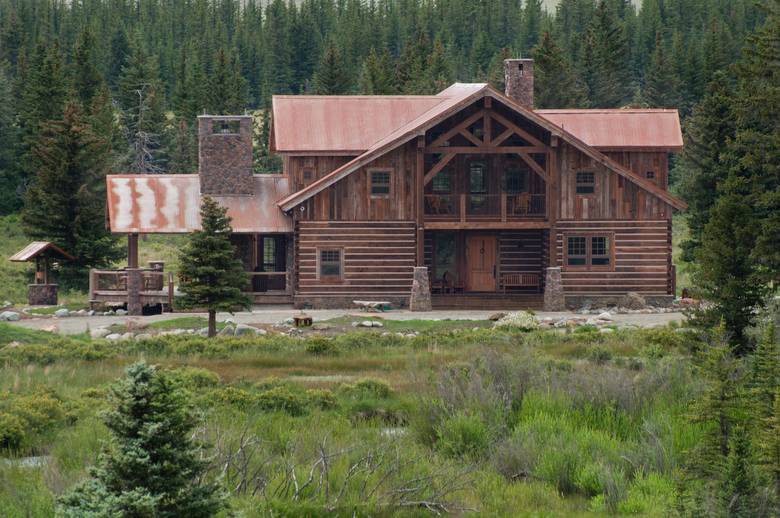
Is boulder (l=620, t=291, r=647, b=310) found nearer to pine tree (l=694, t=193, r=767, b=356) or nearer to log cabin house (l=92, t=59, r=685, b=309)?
log cabin house (l=92, t=59, r=685, b=309)

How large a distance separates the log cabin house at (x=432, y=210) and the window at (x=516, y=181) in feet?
0.23

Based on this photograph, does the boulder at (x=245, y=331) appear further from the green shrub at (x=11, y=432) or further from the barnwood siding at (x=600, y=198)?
the green shrub at (x=11, y=432)

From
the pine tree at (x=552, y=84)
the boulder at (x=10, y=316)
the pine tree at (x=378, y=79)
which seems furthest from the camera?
the pine tree at (x=378, y=79)

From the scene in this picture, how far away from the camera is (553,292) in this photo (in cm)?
4191

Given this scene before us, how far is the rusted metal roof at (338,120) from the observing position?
147 ft

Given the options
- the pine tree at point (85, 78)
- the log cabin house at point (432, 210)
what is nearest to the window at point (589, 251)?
the log cabin house at point (432, 210)

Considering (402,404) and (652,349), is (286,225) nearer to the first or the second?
(652,349)

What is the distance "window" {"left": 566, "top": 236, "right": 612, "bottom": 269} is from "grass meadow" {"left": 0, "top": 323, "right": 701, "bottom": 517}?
16444mm

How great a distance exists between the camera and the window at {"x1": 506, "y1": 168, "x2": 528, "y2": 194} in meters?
44.6

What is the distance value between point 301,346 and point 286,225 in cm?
1407


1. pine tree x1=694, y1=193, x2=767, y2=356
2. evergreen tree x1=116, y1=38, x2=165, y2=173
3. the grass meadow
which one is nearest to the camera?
the grass meadow

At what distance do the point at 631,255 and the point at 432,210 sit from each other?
22.7 ft

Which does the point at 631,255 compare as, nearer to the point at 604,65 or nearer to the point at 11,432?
the point at 11,432

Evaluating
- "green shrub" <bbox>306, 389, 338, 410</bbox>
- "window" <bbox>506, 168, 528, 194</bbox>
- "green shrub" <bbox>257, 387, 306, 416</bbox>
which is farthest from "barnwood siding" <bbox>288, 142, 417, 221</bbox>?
"green shrub" <bbox>257, 387, 306, 416</bbox>
